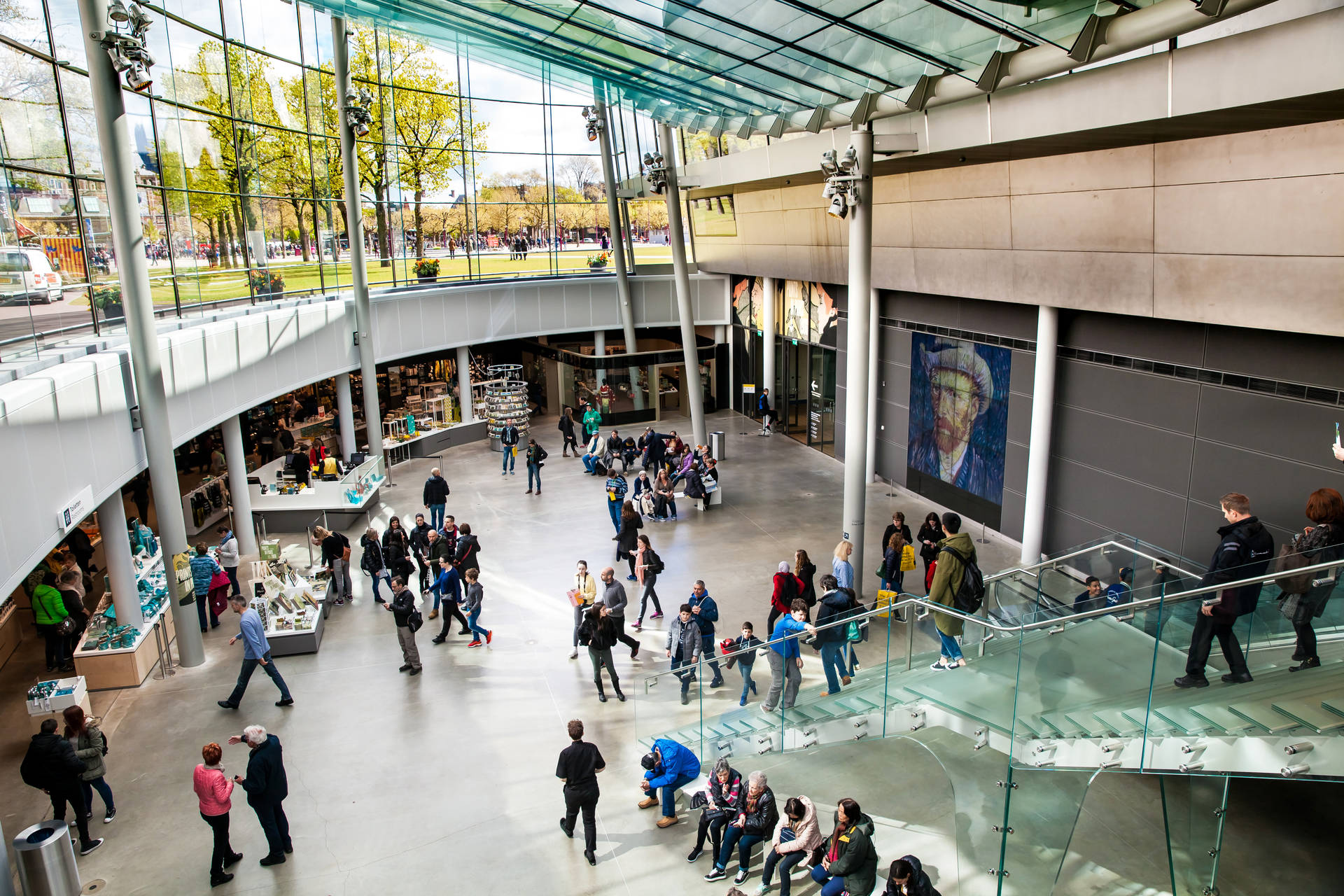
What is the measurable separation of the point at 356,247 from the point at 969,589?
15.8m

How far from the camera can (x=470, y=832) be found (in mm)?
8422

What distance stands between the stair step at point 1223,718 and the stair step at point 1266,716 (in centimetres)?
4

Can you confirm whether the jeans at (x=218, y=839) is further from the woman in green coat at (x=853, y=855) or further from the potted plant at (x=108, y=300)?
the potted plant at (x=108, y=300)

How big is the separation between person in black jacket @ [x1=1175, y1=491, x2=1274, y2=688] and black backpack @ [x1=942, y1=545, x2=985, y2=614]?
239 centimetres

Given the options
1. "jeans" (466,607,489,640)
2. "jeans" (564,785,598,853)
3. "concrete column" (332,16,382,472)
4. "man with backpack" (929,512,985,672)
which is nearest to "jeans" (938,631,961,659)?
"man with backpack" (929,512,985,672)

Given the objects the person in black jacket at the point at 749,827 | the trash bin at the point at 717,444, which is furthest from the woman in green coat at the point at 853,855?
the trash bin at the point at 717,444

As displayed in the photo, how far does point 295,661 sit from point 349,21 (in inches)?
717

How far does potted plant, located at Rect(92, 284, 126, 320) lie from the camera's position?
11789 mm

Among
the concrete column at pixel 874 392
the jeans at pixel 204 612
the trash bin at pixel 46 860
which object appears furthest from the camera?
the concrete column at pixel 874 392

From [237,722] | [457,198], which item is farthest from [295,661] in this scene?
[457,198]

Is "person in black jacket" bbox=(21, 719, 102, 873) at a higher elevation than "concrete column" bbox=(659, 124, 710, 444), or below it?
below

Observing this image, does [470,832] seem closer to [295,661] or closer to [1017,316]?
[295,661]

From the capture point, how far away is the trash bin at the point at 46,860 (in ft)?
23.6

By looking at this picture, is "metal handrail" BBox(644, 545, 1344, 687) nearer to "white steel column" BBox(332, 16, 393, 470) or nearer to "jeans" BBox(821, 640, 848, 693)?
"jeans" BBox(821, 640, 848, 693)
